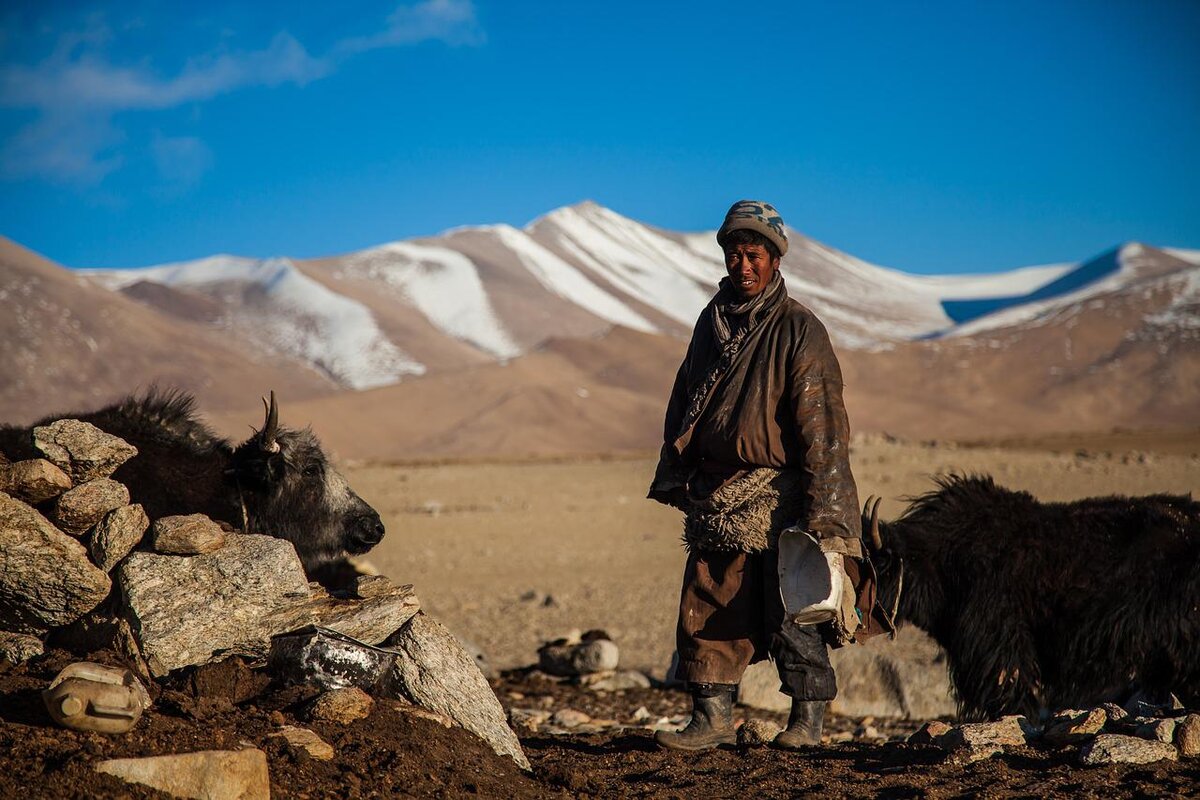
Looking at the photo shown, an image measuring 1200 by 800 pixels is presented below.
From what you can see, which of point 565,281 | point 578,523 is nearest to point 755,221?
point 578,523

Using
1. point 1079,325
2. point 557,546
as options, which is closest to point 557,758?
point 557,546

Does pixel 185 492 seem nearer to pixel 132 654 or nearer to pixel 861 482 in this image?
pixel 132 654

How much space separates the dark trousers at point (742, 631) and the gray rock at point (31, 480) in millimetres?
2478

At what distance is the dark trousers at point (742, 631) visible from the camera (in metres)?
4.57

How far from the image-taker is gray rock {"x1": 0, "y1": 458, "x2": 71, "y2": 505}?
4.59 metres

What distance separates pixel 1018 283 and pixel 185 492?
15132 cm

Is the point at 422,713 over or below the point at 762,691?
over

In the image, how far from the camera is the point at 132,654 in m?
4.25

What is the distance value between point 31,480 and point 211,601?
0.89m

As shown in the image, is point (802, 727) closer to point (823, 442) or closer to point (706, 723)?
point (706, 723)

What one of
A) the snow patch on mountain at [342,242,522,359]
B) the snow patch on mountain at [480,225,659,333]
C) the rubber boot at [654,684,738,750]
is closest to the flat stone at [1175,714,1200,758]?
the rubber boot at [654,684,738,750]

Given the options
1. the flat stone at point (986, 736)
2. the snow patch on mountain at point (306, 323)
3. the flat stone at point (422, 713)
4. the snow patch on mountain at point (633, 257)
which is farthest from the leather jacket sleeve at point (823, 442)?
the snow patch on mountain at point (633, 257)

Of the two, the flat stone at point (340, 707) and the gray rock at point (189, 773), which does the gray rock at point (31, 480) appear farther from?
the gray rock at point (189, 773)

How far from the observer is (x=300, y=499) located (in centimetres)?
604
